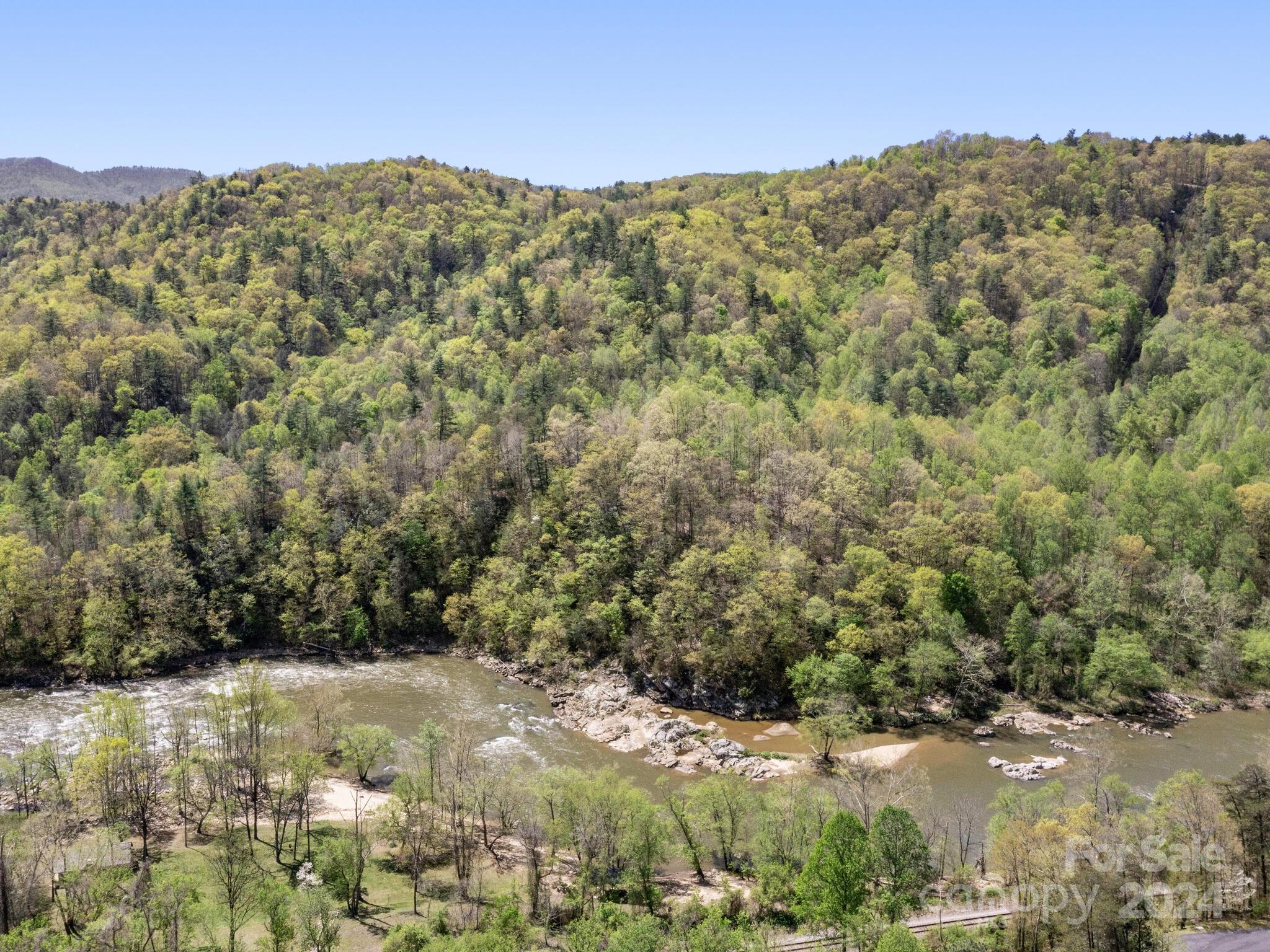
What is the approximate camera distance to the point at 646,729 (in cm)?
6831

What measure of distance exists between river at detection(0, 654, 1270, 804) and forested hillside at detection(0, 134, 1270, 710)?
424 centimetres

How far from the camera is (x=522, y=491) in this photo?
96625mm

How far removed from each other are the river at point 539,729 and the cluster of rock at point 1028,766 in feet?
2.54

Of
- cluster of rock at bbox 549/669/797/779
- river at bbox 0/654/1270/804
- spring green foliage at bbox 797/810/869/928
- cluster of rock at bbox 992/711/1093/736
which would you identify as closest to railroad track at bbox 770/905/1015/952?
spring green foliage at bbox 797/810/869/928

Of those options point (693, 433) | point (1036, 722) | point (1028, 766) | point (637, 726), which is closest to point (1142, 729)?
point (1036, 722)

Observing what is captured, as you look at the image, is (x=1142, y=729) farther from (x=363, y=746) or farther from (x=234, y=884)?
(x=234, y=884)

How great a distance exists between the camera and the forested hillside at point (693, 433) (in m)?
77.6

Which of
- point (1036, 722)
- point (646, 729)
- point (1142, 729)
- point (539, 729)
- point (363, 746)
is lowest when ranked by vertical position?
point (539, 729)

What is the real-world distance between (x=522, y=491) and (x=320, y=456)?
80.8 feet

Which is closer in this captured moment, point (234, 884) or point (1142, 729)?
point (234, 884)

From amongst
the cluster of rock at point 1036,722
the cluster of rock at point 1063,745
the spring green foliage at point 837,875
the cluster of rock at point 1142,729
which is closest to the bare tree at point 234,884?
the spring green foliage at point 837,875

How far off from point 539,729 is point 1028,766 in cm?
3760

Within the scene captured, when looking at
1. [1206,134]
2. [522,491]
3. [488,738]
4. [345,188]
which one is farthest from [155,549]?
[1206,134]

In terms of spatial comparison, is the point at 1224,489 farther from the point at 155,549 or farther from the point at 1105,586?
the point at 155,549
